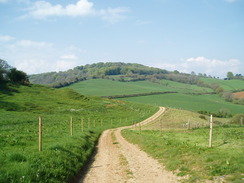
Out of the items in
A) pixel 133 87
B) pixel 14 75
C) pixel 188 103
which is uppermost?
pixel 14 75

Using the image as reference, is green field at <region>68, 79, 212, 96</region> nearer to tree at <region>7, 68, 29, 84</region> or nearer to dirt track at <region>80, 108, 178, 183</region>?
tree at <region>7, 68, 29, 84</region>

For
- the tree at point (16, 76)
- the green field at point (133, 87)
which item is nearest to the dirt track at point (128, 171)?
the tree at point (16, 76)

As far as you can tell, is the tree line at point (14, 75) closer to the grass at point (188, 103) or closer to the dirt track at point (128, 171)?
the grass at point (188, 103)

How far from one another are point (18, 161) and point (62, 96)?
8188cm

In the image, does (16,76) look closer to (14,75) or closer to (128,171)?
(14,75)

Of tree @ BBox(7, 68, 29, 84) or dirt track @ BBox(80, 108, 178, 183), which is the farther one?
tree @ BBox(7, 68, 29, 84)

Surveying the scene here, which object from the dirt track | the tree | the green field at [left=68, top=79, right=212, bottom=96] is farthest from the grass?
the dirt track

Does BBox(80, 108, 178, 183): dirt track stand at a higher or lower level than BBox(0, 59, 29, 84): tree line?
lower

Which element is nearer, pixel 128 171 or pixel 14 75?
pixel 128 171

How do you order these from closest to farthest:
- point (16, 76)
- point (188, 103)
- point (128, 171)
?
1. point (128, 171)
2. point (16, 76)
3. point (188, 103)

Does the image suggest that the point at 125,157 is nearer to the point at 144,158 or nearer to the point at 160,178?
the point at 144,158

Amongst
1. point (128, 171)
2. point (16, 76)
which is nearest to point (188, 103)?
point (16, 76)

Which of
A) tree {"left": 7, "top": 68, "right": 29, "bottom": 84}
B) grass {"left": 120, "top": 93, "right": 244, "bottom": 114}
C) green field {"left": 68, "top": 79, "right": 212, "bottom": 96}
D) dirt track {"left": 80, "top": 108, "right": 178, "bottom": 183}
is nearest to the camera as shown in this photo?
dirt track {"left": 80, "top": 108, "right": 178, "bottom": 183}

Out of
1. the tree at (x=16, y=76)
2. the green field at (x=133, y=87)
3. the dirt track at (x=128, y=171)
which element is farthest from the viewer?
the green field at (x=133, y=87)
